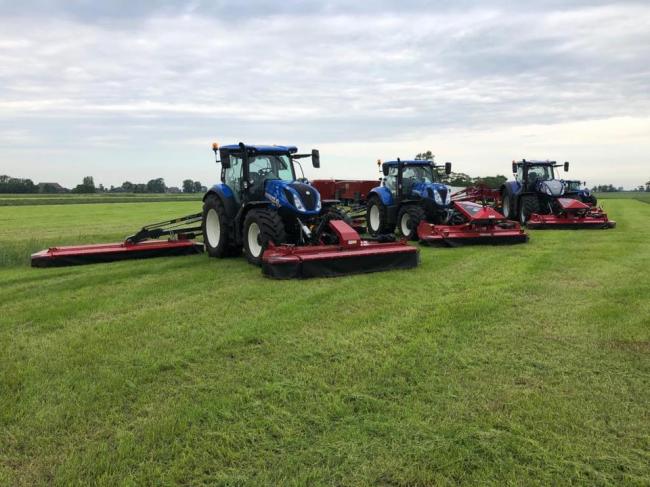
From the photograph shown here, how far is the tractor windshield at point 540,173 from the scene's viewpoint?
16844mm

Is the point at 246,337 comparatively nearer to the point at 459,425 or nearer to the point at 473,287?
the point at 459,425

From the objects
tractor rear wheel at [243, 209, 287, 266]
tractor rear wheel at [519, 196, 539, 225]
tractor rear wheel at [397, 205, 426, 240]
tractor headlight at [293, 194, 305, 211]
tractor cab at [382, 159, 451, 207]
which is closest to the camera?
tractor rear wheel at [243, 209, 287, 266]

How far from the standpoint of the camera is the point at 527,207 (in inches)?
637

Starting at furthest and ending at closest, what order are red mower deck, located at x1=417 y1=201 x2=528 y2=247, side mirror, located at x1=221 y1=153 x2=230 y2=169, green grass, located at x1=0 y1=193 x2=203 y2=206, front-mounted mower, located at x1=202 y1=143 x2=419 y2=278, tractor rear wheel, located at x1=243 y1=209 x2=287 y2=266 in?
green grass, located at x1=0 y1=193 x2=203 y2=206 < red mower deck, located at x1=417 y1=201 x2=528 y2=247 < side mirror, located at x1=221 y1=153 x2=230 y2=169 < tractor rear wheel, located at x1=243 y1=209 x2=287 y2=266 < front-mounted mower, located at x1=202 y1=143 x2=419 y2=278

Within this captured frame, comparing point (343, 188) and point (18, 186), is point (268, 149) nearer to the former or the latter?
point (343, 188)

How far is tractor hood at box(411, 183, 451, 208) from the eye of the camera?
12.5m

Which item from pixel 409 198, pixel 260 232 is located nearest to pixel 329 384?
pixel 260 232

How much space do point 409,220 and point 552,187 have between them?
20.5ft

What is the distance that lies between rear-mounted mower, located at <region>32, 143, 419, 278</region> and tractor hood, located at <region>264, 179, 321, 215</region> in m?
0.02

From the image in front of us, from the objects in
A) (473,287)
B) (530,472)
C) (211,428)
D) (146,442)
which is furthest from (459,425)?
(473,287)

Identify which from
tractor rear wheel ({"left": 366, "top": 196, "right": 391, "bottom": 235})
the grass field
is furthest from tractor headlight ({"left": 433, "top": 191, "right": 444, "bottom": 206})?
the grass field

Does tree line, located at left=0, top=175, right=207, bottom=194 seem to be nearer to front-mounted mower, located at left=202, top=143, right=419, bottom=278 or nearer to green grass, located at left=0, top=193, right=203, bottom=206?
green grass, located at left=0, top=193, right=203, bottom=206

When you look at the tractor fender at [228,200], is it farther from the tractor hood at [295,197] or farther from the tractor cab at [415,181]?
the tractor cab at [415,181]

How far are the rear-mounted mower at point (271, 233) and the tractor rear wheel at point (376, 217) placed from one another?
4.13 metres
